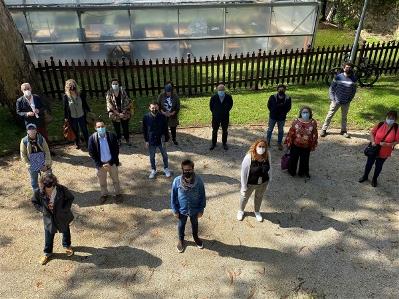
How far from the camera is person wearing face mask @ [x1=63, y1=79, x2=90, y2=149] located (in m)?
8.27

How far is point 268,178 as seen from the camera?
6.52 meters

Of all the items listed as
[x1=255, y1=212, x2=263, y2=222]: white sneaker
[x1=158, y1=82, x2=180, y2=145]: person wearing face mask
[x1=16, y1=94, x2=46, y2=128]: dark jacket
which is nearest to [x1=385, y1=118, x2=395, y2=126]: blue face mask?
[x1=255, y1=212, x2=263, y2=222]: white sneaker

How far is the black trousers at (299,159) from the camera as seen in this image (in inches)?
314

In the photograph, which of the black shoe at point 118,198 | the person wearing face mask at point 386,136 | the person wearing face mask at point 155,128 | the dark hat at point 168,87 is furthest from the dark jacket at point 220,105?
the person wearing face mask at point 386,136

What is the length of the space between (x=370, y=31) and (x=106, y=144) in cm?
1997

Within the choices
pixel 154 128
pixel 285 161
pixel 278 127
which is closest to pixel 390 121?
pixel 285 161

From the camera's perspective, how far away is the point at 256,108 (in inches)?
455

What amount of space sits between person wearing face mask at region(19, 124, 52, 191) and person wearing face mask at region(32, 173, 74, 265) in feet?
3.64

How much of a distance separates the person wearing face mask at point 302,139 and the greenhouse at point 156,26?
7.61 m

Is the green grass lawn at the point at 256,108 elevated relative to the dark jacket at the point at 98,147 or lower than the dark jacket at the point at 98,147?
lower

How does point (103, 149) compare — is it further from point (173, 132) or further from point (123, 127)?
point (173, 132)

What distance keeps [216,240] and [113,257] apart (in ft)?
5.78

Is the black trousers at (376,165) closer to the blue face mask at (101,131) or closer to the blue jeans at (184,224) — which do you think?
the blue jeans at (184,224)

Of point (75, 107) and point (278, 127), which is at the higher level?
point (75, 107)
